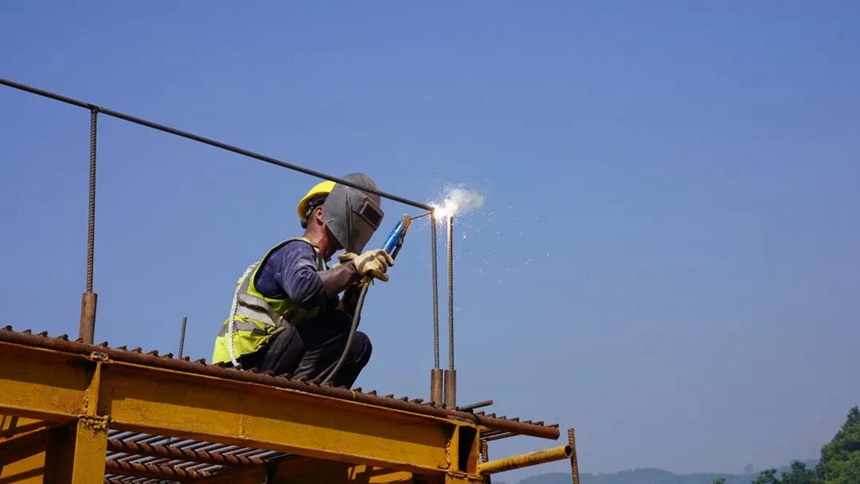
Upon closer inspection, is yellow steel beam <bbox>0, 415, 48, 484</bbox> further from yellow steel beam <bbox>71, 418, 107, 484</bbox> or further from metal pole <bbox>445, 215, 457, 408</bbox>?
metal pole <bbox>445, 215, 457, 408</bbox>

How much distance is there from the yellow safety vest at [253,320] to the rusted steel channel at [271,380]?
1.15 m

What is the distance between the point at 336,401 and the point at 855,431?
10761 cm

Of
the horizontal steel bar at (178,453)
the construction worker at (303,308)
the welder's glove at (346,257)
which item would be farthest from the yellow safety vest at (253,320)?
the horizontal steel bar at (178,453)

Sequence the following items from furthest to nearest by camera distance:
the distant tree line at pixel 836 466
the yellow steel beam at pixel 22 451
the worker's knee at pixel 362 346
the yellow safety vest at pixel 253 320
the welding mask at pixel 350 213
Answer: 1. the distant tree line at pixel 836 466
2. the welding mask at pixel 350 213
3. the worker's knee at pixel 362 346
4. the yellow safety vest at pixel 253 320
5. the yellow steel beam at pixel 22 451

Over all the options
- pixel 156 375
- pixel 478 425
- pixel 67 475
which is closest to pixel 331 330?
pixel 478 425

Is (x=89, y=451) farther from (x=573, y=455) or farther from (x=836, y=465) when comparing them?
(x=836, y=465)

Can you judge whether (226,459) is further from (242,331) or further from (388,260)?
(388,260)

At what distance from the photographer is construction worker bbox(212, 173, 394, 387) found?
378 inches

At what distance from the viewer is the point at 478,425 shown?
956cm

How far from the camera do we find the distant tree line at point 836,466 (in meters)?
102

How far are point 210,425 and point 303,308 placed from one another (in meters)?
1.73

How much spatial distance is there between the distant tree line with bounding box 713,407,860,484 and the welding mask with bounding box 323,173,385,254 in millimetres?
94703

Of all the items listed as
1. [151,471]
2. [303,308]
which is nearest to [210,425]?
[303,308]

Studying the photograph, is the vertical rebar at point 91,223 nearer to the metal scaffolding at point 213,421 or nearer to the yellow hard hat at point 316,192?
the metal scaffolding at point 213,421
